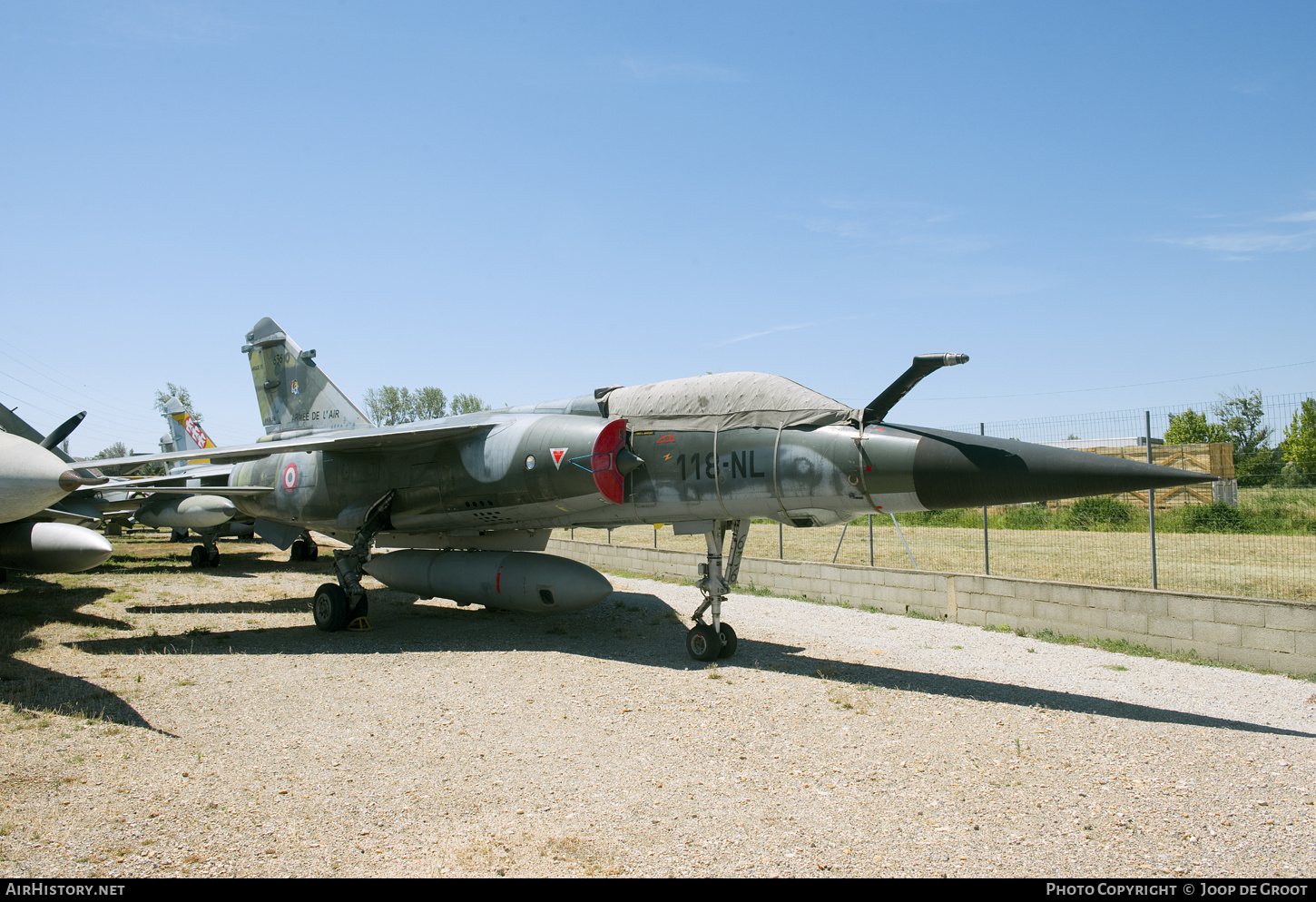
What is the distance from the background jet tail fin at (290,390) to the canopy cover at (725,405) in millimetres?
7225

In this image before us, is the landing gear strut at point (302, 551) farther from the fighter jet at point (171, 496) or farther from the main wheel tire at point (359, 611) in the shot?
the main wheel tire at point (359, 611)

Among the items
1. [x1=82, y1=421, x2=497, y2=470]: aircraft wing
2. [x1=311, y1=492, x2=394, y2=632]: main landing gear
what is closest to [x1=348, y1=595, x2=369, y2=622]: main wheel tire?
[x1=311, y1=492, x2=394, y2=632]: main landing gear

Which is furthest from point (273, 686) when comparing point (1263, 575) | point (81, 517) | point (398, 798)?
point (1263, 575)

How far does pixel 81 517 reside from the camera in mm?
13766

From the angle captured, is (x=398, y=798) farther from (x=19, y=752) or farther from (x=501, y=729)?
(x=19, y=752)

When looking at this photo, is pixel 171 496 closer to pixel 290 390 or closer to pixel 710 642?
pixel 290 390

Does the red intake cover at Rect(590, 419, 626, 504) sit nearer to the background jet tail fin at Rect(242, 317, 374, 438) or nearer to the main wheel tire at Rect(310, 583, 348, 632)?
the main wheel tire at Rect(310, 583, 348, 632)

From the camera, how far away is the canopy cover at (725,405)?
8.31 meters

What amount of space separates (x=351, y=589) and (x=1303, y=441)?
31.4m

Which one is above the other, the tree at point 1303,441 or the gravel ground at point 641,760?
the tree at point 1303,441

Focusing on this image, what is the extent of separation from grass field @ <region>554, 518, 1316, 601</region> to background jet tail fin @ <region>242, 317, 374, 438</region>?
388 inches

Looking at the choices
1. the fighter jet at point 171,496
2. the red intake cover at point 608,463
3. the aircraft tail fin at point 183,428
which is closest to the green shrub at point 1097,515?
the red intake cover at point 608,463

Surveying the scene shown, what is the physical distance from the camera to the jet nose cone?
6.30 meters

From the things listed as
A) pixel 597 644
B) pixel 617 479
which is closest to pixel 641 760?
pixel 617 479
